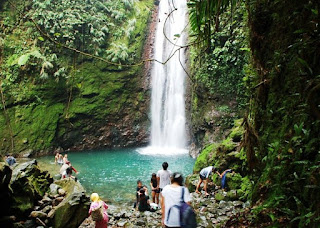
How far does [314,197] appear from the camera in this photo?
2094 millimetres

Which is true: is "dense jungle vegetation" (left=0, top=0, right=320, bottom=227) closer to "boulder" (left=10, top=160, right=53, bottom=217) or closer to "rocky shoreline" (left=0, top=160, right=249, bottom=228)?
"rocky shoreline" (left=0, top=160, right=249, bottom=228)

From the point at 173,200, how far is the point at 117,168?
10.9m

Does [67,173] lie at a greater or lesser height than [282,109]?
lesser

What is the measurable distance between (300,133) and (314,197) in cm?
63

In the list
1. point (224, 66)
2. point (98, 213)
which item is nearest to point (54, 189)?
point (98, 213)

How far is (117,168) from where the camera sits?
13.2 metres

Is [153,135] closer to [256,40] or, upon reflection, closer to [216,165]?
[216,165]

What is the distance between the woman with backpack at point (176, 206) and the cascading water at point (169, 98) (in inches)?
576

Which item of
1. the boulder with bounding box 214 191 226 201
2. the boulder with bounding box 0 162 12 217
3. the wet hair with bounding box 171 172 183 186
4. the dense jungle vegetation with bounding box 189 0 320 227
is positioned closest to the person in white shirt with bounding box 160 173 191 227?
the wet hair with bounding box 171 172 183 186

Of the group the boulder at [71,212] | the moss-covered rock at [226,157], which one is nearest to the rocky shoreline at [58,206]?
the boulder at [71,212]

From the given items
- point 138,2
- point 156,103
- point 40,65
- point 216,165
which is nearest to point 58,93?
point 40,65

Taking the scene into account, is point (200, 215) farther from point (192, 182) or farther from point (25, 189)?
point (25, 189)

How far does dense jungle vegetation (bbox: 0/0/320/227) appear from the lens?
8.20 ft

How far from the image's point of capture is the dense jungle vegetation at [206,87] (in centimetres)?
250
